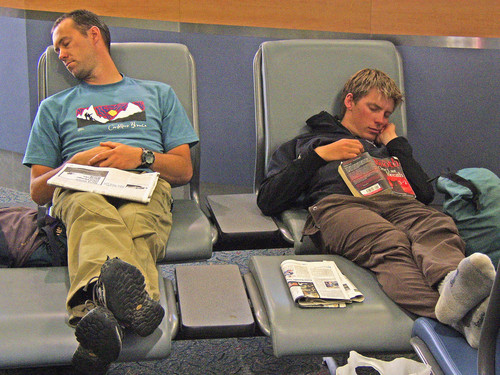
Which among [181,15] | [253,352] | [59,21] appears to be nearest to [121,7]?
[181,15]

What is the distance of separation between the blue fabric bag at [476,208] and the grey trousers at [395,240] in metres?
0.12

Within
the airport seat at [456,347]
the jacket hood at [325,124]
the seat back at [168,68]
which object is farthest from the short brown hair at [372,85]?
the airport seat at [456,347]

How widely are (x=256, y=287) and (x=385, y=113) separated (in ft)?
3.07

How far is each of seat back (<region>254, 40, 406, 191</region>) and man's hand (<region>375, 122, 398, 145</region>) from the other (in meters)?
0.08

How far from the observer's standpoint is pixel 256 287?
1.70m

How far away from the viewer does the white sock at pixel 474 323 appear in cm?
130

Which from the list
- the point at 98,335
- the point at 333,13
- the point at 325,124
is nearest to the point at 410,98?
the point at 333,13

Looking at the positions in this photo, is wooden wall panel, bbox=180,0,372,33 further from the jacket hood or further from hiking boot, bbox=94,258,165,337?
hiking boot, bbox=94,258,165,337

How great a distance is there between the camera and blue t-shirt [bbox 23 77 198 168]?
209 cm

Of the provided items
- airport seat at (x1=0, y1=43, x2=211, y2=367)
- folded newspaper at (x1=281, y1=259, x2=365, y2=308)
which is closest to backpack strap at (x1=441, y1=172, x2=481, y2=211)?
folded newspaper at (x1=281, y1=259, x2=365, y2=308)

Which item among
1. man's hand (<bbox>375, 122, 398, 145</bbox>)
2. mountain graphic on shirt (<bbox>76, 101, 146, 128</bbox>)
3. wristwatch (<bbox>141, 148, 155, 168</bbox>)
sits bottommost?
wristwatch (<bbox>141, 148, 155, 168</bbox>)

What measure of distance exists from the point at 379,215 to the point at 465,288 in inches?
25.7

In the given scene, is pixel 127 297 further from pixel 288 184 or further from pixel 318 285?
pixel 288 184

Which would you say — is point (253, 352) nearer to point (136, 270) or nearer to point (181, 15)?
point (136, 270)
